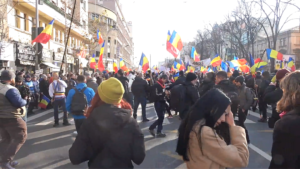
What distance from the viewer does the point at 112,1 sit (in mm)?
78438

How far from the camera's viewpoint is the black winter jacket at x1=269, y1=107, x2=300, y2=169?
2.23 metres

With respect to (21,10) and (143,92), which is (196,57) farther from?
(21,10)

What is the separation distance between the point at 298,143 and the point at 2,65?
19644 millimetres

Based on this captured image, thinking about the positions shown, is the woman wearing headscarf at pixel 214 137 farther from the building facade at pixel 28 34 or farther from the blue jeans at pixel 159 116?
the building facade at pixel 28 34

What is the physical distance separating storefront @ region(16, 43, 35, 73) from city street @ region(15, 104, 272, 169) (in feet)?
39.7

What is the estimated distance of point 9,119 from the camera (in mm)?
4953

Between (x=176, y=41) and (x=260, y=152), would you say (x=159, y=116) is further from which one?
(x=176, y=41)

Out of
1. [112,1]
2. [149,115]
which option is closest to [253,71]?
[149,115]

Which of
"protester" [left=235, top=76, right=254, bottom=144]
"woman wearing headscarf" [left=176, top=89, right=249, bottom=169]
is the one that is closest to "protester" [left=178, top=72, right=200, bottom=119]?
"protester" [left=235, top=76, right=254, bottom=144]

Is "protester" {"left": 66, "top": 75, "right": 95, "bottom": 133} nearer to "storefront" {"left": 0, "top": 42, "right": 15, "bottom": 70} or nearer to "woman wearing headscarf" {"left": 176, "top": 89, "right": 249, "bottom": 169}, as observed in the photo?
"woman wearing headscarf" {"left": 176, "top": 89, "right": 249, "bottom": 169}

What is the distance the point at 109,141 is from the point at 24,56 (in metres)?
21.1

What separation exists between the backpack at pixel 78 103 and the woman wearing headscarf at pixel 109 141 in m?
3.78

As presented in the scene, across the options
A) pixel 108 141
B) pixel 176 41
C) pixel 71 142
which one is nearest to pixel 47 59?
pixel 176 41

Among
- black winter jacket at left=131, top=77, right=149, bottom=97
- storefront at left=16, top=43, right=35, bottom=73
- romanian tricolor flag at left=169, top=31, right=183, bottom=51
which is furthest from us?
storefront at left=16, top=43, right=35, bottom=73
